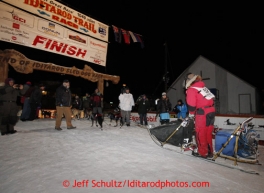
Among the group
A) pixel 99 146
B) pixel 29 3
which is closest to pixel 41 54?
pixel 29 3

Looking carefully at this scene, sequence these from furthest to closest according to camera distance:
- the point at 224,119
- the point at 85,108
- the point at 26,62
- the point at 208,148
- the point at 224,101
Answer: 1. the point at 224,101
2. the point at 85,108
3. the point at 26,62
4. the point at 224,119
5. the point at 208,148

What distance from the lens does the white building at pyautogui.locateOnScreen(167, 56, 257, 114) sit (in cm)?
1822

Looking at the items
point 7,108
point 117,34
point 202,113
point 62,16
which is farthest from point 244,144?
point 117,34

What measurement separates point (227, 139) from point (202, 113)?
38.8 inches

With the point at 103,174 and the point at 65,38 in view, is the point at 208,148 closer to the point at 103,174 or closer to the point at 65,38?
the point at 103,174

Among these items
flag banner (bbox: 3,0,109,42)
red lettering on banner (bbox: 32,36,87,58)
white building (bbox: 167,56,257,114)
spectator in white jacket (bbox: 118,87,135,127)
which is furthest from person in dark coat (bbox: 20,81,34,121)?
white building (bbox: 167,56,257,114)

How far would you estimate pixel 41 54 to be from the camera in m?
17.0

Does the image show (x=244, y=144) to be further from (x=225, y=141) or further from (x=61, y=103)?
(x=61, y=103)

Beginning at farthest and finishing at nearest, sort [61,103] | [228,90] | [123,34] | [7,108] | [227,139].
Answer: [228,90]
[123,34]
[61,103]
[7,108]
[227,139]

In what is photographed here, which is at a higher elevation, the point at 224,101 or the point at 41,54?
the point at 41,54

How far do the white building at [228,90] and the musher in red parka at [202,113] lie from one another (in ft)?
56.2

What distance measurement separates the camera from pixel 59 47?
901 centimetres

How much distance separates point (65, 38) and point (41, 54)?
9.50 m

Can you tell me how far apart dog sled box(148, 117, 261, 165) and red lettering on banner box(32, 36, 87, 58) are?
7.04 metres
